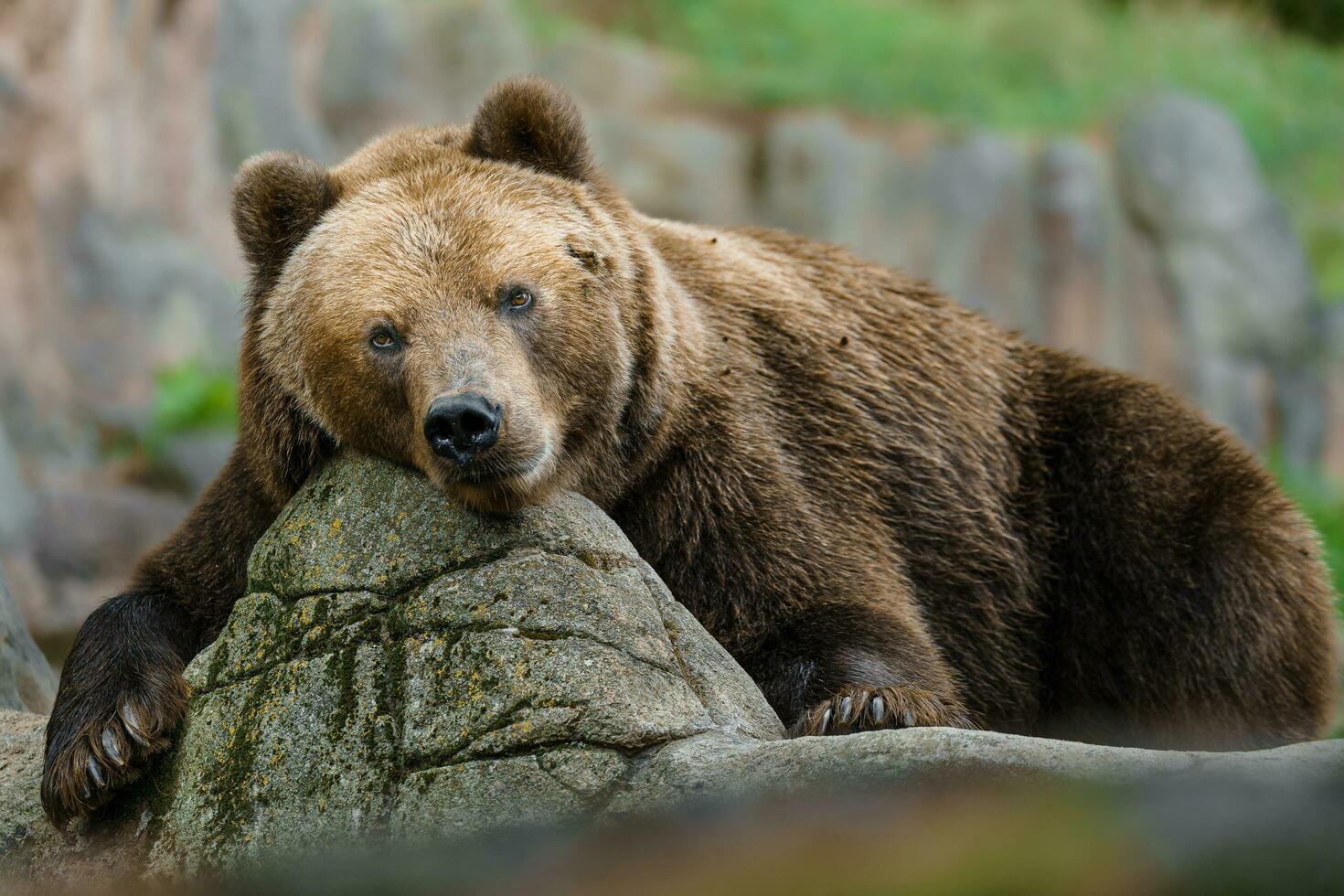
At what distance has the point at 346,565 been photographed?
4.59 meters

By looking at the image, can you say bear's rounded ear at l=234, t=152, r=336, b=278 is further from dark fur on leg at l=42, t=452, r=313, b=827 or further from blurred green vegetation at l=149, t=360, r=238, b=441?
blurred green vegetation at l=149, t=360, r=238, b=441

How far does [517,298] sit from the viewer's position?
5176 mm

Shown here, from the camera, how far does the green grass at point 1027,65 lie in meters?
20.7

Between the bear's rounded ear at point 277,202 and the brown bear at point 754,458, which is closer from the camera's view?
the brown bear at point 754,458

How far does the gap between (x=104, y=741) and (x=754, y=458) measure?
2.42 m

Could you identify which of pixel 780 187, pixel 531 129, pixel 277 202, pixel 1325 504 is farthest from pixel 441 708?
pixel 780 187

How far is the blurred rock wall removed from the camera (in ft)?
49.1

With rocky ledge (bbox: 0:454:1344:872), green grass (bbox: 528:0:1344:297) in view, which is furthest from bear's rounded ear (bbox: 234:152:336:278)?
green grass (bbox: 528:0:1344:297)

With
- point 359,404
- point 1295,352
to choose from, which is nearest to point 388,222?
point 359,404

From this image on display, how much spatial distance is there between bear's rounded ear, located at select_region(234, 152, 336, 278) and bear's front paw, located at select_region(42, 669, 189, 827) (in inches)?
63.2

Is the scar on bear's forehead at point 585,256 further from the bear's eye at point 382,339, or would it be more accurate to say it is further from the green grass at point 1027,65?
the green grass at point 1027,65

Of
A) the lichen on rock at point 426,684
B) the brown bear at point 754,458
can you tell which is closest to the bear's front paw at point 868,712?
the brown bear at point 754,458

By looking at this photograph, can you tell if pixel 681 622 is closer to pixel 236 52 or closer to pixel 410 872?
pixel 410 872

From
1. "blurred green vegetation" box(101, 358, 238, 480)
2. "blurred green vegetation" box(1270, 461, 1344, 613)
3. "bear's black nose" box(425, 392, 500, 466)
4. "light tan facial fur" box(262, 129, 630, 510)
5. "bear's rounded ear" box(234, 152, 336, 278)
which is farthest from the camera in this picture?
"blurred green vegetation" box(1270, 461, 1344, 613)
